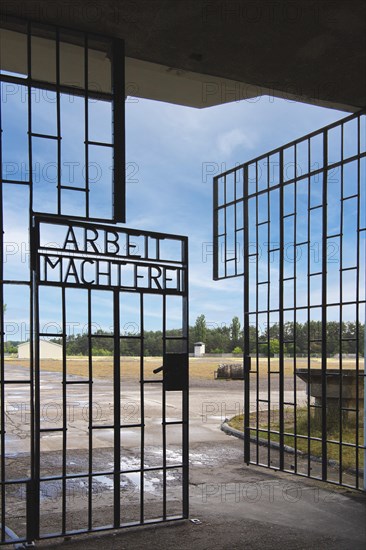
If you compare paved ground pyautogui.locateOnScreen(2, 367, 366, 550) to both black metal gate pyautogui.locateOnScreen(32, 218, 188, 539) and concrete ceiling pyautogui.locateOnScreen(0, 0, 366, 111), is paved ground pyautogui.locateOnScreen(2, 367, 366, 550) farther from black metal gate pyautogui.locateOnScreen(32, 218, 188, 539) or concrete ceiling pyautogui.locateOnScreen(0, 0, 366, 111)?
concrete ceiling pyautogui.locateOnScreen(0, 0, 366, 111)

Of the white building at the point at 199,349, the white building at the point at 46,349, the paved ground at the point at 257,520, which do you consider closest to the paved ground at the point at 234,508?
the paved ground at the point at 257,520

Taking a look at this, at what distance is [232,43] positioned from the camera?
5.41m

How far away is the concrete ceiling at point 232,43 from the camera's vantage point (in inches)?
190

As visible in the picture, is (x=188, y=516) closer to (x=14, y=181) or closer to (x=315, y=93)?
(x=14, y=181)

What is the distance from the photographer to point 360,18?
16.2 feet

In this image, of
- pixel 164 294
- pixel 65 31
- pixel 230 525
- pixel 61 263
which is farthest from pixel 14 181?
pixel 230 525

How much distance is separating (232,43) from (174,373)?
3269 mm

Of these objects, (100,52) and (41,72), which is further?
(41,72)

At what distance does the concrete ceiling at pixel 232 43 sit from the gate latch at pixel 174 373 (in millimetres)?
3014

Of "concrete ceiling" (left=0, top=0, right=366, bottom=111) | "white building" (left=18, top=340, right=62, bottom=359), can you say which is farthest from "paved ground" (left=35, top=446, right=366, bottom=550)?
"concrete ceiling" (left=0, top=0, right=366, bottom=111)

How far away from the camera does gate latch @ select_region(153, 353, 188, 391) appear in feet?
18.6

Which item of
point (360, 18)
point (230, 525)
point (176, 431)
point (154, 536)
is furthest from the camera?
point (176, 431)

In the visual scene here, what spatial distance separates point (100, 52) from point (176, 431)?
9142mm

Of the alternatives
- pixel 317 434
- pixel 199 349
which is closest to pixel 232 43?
pixel 317 434
